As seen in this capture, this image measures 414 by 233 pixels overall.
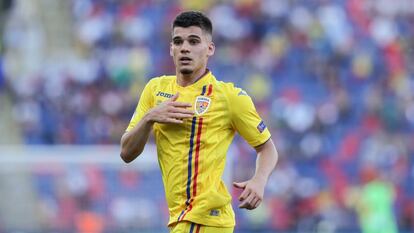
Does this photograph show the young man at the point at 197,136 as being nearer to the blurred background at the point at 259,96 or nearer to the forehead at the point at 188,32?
the forehead at the point at 188,32

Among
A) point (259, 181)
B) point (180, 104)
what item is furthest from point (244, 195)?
point (180, 104)

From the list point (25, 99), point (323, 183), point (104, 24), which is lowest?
point (323, 183)

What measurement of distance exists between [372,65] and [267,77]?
6.09 ft

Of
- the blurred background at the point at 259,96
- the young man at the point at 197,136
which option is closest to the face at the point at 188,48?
the young man at the point at 197,136

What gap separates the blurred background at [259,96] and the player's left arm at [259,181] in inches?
290

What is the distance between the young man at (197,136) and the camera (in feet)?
18.4

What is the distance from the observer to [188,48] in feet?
18.3

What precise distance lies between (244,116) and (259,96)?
Answer: 11684mm

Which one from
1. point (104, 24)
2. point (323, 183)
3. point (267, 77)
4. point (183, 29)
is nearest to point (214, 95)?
point (183, 29)

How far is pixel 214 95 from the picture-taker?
5688 millimetres

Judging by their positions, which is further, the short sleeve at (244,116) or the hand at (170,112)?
the short sleeve at (244,116)

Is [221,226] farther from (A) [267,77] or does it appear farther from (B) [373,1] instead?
(B) [373,1]

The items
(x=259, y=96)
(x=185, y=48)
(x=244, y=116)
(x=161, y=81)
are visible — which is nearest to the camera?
(x=185, y=48)

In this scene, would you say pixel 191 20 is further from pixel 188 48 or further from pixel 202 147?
pixel 202 147
